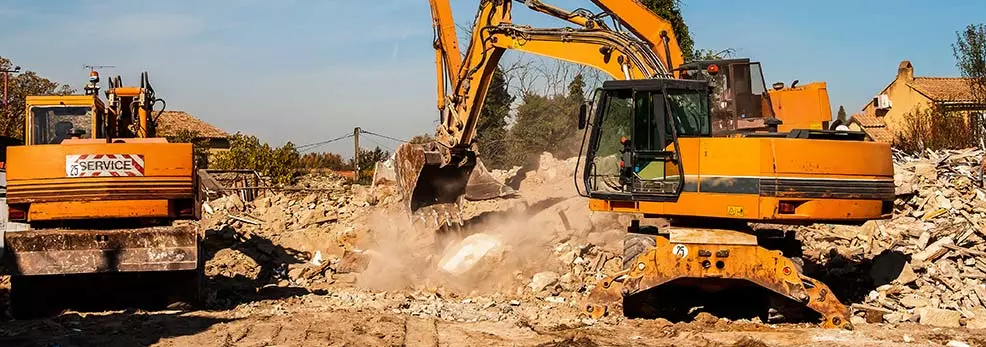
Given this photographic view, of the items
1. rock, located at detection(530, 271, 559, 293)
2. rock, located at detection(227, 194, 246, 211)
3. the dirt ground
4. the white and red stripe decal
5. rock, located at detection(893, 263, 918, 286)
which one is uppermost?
the white and red stripe decal

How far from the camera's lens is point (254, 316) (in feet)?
34.5

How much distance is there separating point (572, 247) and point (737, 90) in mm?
3184

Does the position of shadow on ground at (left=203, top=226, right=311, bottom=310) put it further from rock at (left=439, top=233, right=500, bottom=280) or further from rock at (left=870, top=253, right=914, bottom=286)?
rock at (left=870, top=253, right=914, bottom=286)

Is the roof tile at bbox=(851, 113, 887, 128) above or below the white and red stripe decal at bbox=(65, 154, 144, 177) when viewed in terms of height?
above

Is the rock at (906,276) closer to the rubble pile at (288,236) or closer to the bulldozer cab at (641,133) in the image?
the bulldozer cab at (641,133)

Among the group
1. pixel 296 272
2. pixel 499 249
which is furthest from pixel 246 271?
pixel 499 249

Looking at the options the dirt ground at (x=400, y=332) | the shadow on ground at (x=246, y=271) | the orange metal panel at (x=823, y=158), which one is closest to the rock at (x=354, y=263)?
the shadow on ground at (x=246, y=271)

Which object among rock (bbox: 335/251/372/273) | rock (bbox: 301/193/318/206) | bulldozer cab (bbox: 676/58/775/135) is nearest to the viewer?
bulldozer cab (bbox: 676/58/775/135)

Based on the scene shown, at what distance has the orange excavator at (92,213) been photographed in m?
10.4

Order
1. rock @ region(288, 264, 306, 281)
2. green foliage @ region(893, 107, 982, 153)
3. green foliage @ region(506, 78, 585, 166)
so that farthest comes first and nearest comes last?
green foliage @ region(506, 78, 585, 166), green foliage @ region(893, 107, 982, 153), rock @ region(288, 264, 306, 281)

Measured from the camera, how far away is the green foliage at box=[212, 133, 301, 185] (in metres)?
30.0

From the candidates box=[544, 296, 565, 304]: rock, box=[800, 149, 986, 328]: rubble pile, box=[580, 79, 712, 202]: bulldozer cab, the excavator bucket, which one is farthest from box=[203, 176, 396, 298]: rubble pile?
box=[800, 149, 986, 328]: rubble pile

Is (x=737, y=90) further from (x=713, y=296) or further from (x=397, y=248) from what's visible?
(x=397, y=248)

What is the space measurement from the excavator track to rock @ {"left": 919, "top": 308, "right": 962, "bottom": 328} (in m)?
1.29
